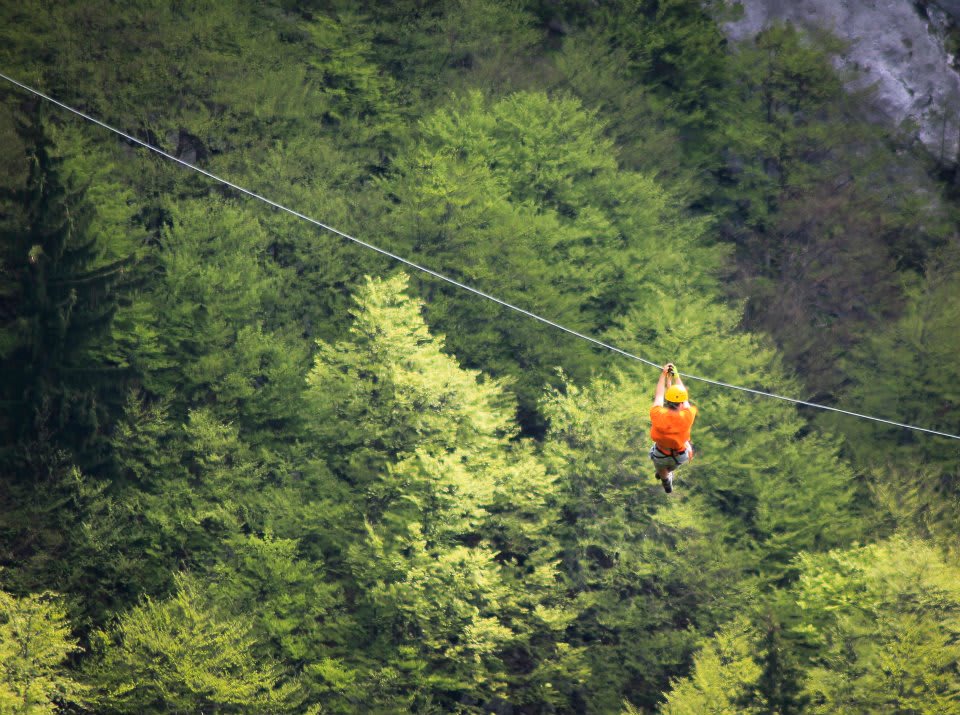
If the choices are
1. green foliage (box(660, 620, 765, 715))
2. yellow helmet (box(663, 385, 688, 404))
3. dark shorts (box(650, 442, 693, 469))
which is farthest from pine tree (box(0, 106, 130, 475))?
yellow helmet (box(663, 385, 688, 404))

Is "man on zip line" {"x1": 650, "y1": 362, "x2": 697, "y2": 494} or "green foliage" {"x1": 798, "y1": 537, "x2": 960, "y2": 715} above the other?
"man on zip line" {"x1": 650, "y1": 362, "x2": 697, "y2": 494}

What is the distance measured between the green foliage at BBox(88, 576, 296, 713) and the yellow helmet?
61.5 feet

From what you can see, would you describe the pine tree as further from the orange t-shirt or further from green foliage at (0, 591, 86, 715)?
the orange t-shirt

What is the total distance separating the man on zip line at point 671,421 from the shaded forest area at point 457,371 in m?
16.9

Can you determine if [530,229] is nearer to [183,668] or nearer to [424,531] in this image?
[424,531]

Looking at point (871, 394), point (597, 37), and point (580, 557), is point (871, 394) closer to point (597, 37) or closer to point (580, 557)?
point (580, 557)

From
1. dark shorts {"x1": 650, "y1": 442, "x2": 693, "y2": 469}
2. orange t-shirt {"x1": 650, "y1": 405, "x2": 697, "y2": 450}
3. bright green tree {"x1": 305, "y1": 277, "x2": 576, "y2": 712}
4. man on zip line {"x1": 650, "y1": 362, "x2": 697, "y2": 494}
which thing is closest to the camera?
man on zip line {"x1": 650, "y1": 362, "x2": 697, "y2": 494}

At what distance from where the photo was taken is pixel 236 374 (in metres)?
40.6

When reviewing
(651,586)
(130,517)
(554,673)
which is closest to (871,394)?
(651,586)

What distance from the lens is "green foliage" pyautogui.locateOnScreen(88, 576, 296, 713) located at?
32.6 m

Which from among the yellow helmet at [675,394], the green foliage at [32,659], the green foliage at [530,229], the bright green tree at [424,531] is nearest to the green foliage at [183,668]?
the green foliage at [32,659]

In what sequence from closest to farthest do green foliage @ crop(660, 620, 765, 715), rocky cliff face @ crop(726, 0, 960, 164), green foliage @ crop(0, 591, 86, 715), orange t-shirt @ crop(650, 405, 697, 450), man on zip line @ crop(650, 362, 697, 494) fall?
man on zip line @ crop(650, 362, 697, 494) < orange t-shirt @ crop(650, 405, 697, 450) < green foliage @ crop(0, 591, 86, 715) < green foliage @ crop(660, 620, 765, 715) < rocky cliff face @ crop(726, 0, 960, 164)

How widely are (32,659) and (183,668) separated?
3.53m

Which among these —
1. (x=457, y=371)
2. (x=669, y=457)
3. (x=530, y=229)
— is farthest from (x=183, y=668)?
(x=530, y=229)
